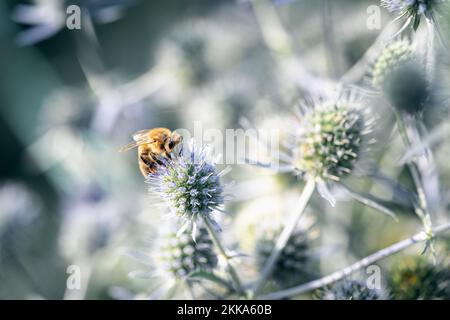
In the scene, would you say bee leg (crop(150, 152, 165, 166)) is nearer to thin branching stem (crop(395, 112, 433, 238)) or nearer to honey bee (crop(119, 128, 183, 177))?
honey bee (crop(119, 128, 183, 177))

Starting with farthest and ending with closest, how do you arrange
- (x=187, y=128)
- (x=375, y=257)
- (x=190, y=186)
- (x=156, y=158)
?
(x=187, y=128)
(x=156, y=158)
(x=190, y=186)
(x=375, y=257)

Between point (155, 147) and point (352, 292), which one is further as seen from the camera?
point (155, 147)

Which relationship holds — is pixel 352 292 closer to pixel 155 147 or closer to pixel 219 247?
pixel 219 247

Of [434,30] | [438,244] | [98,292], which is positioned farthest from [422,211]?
[98,292]

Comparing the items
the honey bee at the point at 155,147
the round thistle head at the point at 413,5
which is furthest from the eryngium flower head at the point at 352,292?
the round thistle head at the point at 413,5

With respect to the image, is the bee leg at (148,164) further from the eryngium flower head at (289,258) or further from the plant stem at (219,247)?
the eryngium flower head at (289,258)

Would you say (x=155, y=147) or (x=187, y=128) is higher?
(x=187, y=128)

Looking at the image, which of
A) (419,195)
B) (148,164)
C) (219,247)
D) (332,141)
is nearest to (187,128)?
(148,164)

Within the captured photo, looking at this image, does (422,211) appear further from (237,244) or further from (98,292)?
(98,292)
